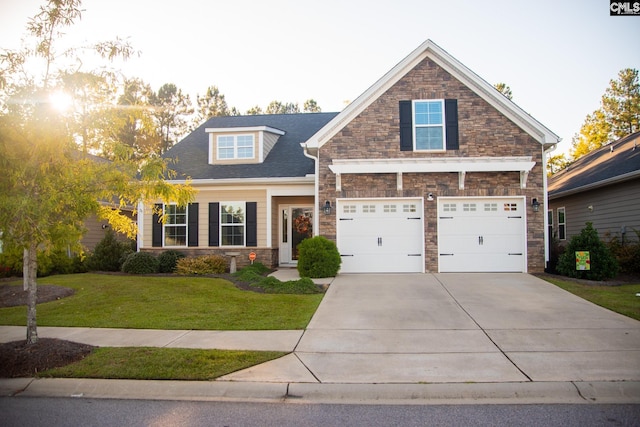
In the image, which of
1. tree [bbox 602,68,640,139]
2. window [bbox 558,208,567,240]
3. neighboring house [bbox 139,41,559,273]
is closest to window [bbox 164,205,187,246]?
neighboring house [bbox 139,41,559,273]

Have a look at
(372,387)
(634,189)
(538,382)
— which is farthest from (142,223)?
(634,189)

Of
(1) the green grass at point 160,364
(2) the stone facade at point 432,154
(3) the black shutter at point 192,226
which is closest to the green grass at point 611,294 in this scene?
(2) the stone facade at point 432,154

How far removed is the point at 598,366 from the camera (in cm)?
585

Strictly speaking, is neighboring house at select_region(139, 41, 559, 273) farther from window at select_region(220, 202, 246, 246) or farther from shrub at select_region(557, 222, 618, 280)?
window at select_region(220, 202, 246, 246)

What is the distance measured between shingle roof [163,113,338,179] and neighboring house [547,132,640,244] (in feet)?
34.2

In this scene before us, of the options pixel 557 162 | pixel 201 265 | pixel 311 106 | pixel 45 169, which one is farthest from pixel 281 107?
pixel 45 169

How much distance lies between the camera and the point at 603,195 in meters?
Answer: 16.6

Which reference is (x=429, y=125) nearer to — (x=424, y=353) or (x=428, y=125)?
(x=428, y=125)

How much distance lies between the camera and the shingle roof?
54.7 feet

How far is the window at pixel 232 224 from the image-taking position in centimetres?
1645

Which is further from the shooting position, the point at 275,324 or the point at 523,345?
the point at 275,324

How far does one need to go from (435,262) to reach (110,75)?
10.4 metres

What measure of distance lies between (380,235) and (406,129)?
3437 millimetres

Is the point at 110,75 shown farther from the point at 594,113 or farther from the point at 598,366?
the point at 594,113
